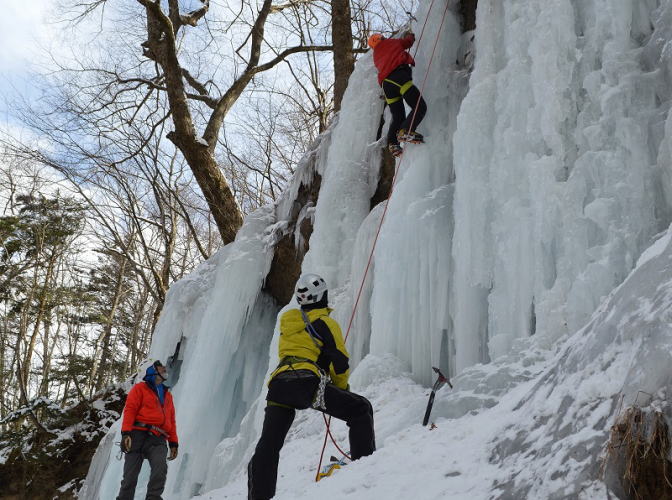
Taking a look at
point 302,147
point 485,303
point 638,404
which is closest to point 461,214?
point 485,303

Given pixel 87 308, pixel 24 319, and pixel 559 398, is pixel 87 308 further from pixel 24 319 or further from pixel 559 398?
pixel 559 398

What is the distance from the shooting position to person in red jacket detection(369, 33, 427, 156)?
17.2 ft

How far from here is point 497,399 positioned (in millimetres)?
3164

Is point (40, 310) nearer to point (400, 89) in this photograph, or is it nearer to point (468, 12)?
point (400, 89)

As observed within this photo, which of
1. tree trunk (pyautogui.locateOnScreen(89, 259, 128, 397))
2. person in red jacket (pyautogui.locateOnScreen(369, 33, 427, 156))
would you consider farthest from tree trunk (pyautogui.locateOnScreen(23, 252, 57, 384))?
person in red jacket (pyautogui.locateOnScreen(369, 33, 427, 156))

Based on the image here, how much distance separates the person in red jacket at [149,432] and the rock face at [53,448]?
641 cm

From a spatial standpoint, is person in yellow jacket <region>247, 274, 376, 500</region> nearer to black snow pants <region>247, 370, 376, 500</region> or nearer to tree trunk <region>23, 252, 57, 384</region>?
black snow pants <region>247, 370, 376, 500</region>

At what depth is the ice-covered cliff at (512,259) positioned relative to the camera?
194 centimetres

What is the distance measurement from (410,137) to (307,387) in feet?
9.20

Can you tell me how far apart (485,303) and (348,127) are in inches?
122

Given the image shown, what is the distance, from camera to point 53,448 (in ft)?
34.4

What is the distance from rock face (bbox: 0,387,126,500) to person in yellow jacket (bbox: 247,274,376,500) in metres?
8.67

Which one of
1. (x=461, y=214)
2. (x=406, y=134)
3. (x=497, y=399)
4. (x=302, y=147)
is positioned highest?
(x=302, y=147)

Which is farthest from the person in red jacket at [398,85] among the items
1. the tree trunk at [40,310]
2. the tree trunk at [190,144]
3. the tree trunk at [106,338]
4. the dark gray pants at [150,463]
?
the tree trunk at [106,338]
